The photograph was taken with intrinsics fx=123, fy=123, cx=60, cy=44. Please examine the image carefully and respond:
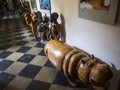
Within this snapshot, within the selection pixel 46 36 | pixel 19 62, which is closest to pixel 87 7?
pixel 46 36

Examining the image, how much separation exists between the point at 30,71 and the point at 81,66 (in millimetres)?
799

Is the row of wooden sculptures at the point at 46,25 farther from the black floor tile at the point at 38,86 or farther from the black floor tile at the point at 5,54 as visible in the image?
the black floor tile at the point at 38,86

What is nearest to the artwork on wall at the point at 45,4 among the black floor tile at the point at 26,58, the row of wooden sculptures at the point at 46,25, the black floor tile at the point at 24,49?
the row of wooden sculptures at the point at 46,25

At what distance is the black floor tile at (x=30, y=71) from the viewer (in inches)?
60.7

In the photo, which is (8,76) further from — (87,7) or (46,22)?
(87,7)

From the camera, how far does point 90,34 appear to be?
140 centimetres

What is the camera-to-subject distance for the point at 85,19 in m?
1.41

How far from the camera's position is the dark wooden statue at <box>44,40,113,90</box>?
943mm

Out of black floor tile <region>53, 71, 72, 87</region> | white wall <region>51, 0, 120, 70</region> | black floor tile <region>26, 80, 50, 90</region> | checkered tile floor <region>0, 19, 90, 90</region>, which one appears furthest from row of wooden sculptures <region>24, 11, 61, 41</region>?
black floor tile <region>26, 80, 50, 90</region>

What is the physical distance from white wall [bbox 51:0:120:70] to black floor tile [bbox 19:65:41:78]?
0.64m

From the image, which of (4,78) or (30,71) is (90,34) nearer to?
(30,71)

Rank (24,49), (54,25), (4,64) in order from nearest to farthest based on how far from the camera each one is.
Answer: (4,64) < (54,25) < (24,49)

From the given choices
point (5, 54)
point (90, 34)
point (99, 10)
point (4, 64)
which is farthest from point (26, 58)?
point (99, 10)

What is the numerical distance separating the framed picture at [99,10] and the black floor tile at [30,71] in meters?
0.89
